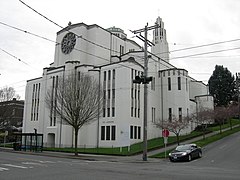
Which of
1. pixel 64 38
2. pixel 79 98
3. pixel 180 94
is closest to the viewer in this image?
pixel 79 98

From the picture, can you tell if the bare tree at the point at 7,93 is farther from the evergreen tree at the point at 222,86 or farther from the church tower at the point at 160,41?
the evergreen tree at the point at 222,86

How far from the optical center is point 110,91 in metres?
45.1

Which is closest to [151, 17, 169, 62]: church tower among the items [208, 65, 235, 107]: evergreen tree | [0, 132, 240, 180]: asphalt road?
[208, 65, 235, 107]: evergreen tree

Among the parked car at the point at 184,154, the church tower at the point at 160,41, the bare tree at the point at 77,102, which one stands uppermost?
the church tower at the point at 160,41

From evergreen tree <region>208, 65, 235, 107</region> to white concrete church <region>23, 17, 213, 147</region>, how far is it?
2245cm

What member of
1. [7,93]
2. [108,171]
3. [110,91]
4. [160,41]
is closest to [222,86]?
[160,41]

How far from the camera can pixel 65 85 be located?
35906mm

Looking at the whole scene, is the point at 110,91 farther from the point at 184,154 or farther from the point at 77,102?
the point at 184,154

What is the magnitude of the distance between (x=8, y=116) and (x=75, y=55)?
61.9 feet

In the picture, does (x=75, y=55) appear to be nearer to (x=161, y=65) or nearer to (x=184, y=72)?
(x=161, y=65)

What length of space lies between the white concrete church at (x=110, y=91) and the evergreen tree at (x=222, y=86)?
73.6ft

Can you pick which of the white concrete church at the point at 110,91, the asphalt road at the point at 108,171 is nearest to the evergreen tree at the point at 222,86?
the white concrete church at the point at 110,91

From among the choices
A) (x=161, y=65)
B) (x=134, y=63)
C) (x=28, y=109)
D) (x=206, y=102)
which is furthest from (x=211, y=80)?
(x=28, y=109)

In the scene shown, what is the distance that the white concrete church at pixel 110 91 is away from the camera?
43.6 meters
